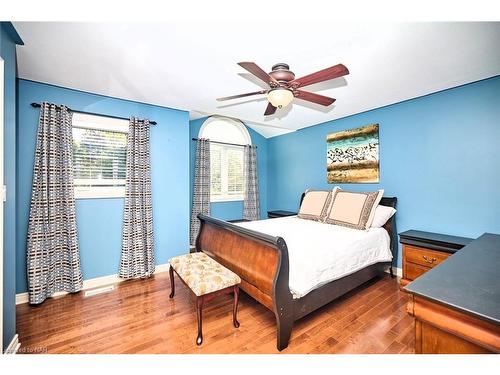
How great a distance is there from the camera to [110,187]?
2.84m

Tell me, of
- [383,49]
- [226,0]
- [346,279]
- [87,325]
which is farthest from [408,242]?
[87,325]

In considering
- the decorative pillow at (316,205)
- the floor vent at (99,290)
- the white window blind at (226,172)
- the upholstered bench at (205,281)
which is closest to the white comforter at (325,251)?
the decorative pillow at (316,205)

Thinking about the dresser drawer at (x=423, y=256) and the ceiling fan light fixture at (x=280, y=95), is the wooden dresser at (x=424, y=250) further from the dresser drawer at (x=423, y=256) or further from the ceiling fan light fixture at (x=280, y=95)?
the ceiling fan light fixture at (x=280, y=95)

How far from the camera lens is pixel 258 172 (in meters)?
5.12

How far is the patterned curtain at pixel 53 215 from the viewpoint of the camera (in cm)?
226

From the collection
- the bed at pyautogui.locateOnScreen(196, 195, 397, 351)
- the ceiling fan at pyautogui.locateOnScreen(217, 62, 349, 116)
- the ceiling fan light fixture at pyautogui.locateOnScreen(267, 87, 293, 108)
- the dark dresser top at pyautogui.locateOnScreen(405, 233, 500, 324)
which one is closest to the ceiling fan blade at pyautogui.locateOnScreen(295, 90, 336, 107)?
the ceiling fan at pyautogui.locateOnScreen(217, 62, 349, 116)

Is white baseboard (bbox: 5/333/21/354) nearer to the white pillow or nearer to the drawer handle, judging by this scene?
the white pillow

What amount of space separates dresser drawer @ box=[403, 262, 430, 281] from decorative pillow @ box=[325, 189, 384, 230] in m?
0.62

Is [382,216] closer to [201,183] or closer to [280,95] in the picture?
[280,95]

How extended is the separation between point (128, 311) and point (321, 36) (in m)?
3.04

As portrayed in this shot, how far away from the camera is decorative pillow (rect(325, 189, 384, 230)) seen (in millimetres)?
2689

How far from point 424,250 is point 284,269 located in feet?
6.01

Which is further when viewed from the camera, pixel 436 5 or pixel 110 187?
pixel 110 187
